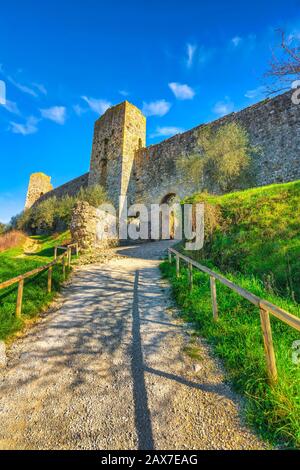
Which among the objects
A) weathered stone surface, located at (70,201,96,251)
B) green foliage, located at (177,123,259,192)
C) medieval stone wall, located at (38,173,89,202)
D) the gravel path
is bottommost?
the gravel path

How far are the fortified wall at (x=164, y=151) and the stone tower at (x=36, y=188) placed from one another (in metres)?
16.4

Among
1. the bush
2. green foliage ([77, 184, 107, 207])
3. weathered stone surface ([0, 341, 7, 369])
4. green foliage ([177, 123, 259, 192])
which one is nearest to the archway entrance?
green foliage ([177, 123, 259, 192])

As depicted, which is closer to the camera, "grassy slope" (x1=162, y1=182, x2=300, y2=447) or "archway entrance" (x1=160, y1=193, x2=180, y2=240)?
"grassy slope" (x1=162, y1=182, x2=300, y2=447)

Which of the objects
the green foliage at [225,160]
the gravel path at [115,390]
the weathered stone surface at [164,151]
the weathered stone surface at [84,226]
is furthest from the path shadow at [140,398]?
the green foliage at [225,160]

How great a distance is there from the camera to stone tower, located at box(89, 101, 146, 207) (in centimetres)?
1806

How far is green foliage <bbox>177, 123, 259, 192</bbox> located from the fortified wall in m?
0.54

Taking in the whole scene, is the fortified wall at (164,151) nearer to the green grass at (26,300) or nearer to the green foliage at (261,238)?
the green foliage at (261,238)

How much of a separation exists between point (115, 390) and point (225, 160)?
42.3 ft

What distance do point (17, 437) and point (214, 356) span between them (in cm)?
203

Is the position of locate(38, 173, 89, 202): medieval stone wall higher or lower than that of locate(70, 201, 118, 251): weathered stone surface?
higher

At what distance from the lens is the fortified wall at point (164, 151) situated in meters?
12.0

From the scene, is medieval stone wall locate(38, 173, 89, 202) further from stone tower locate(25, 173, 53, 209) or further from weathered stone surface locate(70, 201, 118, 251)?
weathered stone surface locate(70, 201, 118, 251)

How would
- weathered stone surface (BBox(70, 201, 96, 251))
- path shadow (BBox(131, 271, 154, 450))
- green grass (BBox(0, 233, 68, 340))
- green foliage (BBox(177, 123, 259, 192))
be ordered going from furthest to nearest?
green foliage (BBox(177, 123, 259, 192)) → weathered stone surface (BBox(70, 201, 96, 251)) → green grass (BBox(0, 233, 68, 340)) → path shadow (BBox(131, 271, 154, 450))

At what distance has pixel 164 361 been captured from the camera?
2658 mm
